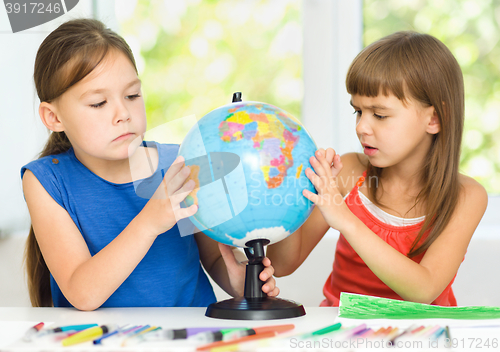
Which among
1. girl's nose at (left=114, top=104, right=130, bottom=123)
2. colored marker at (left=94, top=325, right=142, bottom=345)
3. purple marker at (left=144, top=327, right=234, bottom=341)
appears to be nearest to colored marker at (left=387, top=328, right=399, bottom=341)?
purple marker at (left=144, top=327, right=234, bottom=341)

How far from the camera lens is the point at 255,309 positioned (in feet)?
2.84

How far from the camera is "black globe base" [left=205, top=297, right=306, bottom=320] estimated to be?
860 mm

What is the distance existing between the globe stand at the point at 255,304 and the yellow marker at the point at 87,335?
0.72 feet

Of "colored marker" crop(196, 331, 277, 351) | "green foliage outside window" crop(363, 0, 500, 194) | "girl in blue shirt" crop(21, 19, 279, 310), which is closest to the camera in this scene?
"colored marker" crop(196, 331, 277, 351)

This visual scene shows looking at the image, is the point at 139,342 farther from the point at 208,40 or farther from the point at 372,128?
the point at 208,40

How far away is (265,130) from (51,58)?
64 cm

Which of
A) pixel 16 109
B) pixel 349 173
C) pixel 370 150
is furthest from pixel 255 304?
pixel 16 109

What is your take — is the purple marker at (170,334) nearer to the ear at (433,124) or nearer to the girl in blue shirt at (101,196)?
the girl in blue shirt at (101,196)

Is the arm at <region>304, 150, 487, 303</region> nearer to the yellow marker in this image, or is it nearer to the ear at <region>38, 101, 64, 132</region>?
the yellow marker

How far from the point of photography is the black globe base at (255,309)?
860 millimetres

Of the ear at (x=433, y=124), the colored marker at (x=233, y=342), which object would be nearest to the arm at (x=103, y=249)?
the colored marker at (x=233, y=342)

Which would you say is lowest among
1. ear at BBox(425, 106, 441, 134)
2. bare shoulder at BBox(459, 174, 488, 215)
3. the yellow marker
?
the yellow marker

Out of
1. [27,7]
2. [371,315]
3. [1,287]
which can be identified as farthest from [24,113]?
[371,315]

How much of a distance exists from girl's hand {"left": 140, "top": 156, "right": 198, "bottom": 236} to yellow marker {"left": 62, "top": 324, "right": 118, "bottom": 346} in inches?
8.8
